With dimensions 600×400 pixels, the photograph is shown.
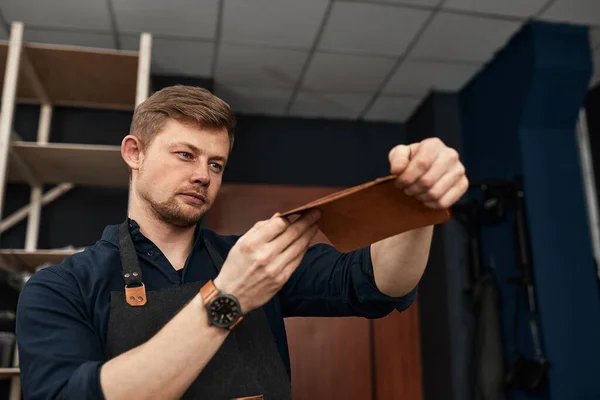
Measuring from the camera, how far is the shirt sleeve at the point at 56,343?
2.69 ft

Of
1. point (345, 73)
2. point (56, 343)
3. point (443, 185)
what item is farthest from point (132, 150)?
point (345, 73)

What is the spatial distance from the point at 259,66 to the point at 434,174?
264 cm

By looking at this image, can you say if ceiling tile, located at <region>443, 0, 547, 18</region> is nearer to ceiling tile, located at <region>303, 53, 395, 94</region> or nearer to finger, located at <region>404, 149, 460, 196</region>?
ceiling tile, located at <region>303, 53, 395, 94</region>

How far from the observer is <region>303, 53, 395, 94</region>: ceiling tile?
3219mm

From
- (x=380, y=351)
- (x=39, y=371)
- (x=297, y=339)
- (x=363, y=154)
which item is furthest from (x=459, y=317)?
(x=39, y=371)

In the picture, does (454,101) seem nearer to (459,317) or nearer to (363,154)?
(363,154)

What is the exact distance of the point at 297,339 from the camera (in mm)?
3326

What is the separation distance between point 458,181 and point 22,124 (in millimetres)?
3011

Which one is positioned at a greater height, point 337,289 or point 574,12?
point 574,12

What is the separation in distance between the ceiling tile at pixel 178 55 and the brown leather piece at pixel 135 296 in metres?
2.27

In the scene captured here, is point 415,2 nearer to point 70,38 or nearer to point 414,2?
point 414,2

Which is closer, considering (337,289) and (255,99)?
(337,289)

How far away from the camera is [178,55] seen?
125 inches

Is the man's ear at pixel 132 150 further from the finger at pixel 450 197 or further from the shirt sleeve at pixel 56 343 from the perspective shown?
the finger at pixel 450 197
